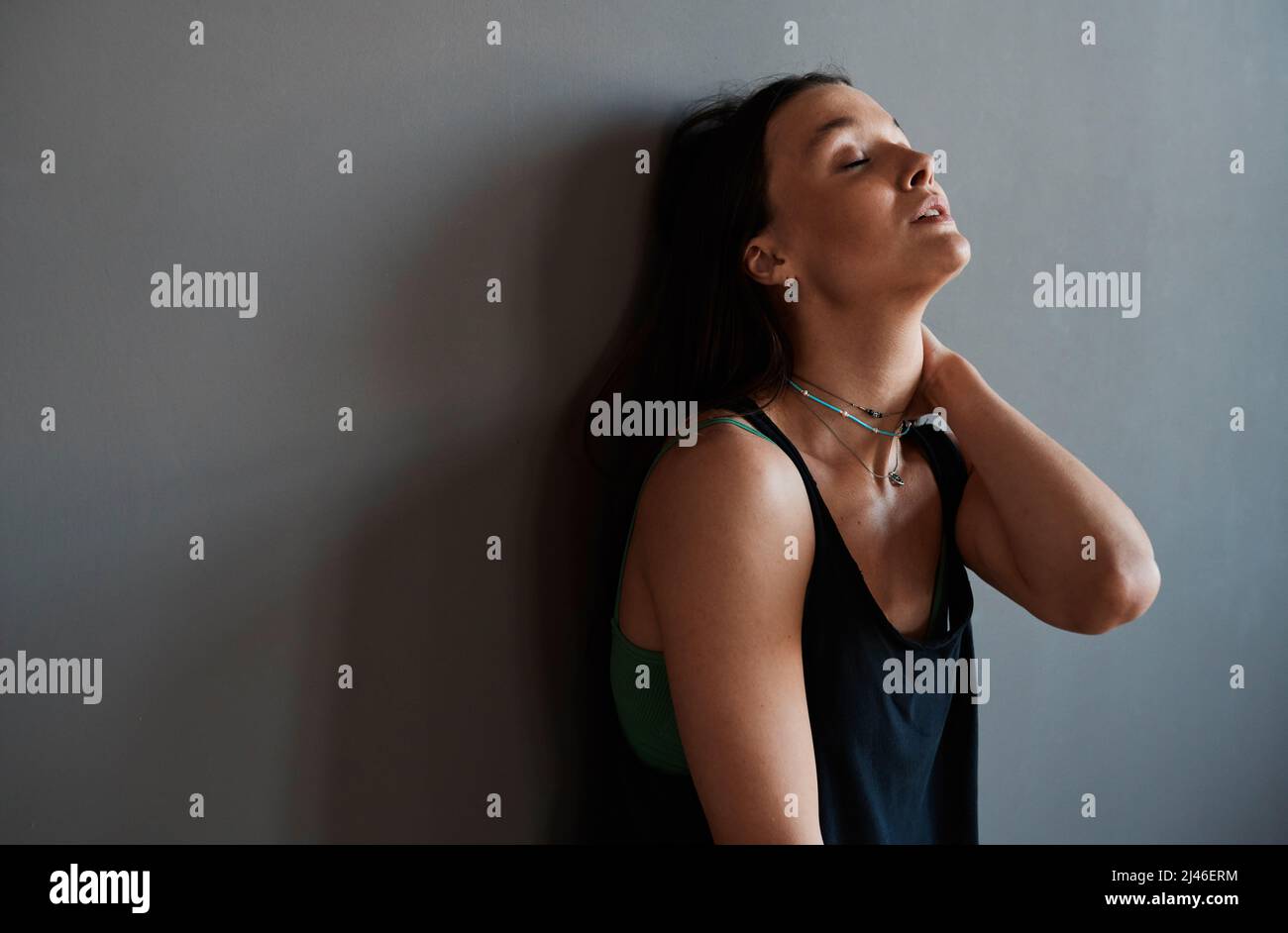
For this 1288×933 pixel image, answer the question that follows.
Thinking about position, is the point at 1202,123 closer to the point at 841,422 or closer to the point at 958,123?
the point at 958,123

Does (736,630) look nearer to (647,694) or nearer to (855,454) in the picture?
(647,694)

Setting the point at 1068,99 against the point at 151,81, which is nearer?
the point at 151,81

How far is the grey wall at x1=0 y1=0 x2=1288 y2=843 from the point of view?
3.17 ft

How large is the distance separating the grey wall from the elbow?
0.88 feet

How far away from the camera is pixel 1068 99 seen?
132cm

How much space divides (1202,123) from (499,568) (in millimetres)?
1103

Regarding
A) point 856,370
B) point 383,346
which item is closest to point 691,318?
point 856,370

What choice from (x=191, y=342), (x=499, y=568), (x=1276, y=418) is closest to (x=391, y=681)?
(x=499, y=568)

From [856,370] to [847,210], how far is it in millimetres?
173

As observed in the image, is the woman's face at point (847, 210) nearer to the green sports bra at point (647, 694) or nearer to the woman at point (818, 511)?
the woman at point (818, 511)

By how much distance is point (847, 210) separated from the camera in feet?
3.43

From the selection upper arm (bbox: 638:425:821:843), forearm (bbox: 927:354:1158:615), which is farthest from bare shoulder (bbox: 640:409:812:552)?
forearm (bbox: 927:354:1158:615)

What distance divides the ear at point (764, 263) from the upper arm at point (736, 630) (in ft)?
0.63

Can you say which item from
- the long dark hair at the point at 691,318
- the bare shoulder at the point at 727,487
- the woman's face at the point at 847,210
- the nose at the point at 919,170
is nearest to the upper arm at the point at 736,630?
the bare shoulder at the point at 727,487
